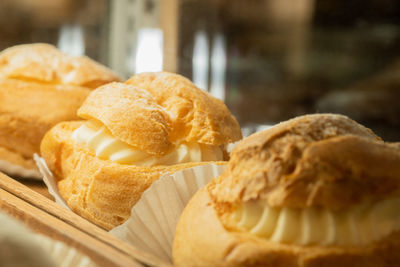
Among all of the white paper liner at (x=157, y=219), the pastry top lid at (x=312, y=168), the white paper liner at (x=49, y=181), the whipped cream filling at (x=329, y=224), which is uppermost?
the pastry top lid at (x=312, y=168)

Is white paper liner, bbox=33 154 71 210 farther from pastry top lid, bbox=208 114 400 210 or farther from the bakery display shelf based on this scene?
pastry top lid, bbox=208 114 400 210

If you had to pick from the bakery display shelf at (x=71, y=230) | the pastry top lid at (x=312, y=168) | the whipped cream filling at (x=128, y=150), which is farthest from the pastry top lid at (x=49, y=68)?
the pastry top lid at (x=312, y=168)

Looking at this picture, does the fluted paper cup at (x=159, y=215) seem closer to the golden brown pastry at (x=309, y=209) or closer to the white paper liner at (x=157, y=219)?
the white paper liner at (x=157, y=219)

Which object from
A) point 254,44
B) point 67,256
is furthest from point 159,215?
point 254,44

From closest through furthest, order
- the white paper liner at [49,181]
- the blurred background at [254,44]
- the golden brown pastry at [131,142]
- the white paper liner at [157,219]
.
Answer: the white paper liner at [157,219], the golden brown pastry at [131,142], the white paper liner at [49,181], the blurred background at [254,44]

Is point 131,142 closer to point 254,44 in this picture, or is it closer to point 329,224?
point 329,224

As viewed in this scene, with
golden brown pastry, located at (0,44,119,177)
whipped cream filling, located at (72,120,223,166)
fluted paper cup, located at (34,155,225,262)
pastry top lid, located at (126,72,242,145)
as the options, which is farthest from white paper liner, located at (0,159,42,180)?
fluted paper cup, located at (34,155,225,262)
